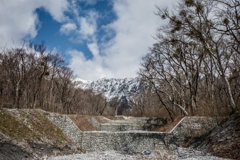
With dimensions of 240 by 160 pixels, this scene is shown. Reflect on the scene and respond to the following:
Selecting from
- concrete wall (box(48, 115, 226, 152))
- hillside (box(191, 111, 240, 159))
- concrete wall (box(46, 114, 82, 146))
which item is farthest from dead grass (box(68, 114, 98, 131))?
hillside (box(191, 111, 240, 159))

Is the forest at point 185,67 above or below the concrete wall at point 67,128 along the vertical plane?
above

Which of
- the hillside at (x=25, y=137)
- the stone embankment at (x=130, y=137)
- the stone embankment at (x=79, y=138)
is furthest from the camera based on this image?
the stone embankment at (x=130, y=137)

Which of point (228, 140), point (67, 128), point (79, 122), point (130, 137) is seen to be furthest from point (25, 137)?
point (228, 140)

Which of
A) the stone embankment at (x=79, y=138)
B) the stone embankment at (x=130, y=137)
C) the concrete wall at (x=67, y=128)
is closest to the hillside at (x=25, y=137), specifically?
the stone embankment at (x=79, y=138)

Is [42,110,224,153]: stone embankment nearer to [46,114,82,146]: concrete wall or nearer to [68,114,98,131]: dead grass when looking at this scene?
[46,114,82,146]: concrete wall

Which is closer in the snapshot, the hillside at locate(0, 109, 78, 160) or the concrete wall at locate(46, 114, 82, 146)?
the hillside at locate(0, 109, 78, 160)

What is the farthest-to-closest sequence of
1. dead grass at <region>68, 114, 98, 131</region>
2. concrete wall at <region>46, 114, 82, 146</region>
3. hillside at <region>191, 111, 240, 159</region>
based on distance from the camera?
dead grass at <region>68, 114, 98, 131</region> → concrete wall at <region>46, 114, 82, 146</region> → hillside at <region>191, 111, 240, 159</region>

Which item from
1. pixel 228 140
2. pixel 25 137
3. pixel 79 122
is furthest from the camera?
pixel 79 122

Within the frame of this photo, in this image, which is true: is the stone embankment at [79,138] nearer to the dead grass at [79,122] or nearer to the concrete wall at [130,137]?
the concrete wall at [130,137]

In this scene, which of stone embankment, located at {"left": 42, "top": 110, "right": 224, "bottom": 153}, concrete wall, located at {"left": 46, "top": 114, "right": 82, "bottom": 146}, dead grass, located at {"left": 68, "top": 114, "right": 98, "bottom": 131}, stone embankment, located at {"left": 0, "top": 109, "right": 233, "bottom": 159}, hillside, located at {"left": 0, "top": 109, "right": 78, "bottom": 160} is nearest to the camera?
hillside, located at {"left": 0, "top": 109, "right": 78, "bottom": 160}

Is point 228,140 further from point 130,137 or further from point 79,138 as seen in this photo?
point 79,138

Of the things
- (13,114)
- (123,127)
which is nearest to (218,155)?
(13,114)

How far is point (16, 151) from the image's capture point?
6379 millimetres

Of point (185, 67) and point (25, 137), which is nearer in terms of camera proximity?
point (25, 137)
